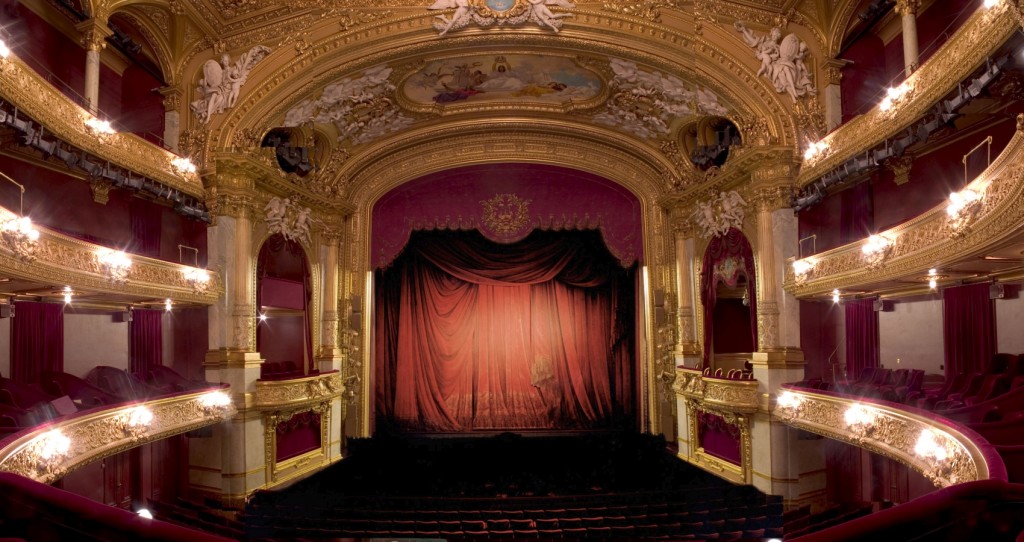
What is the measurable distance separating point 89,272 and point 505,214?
7655 mm

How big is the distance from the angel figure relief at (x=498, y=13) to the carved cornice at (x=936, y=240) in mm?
4910

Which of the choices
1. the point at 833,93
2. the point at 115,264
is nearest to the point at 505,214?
the point at 833,93

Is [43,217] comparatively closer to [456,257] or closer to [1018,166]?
[456,257]

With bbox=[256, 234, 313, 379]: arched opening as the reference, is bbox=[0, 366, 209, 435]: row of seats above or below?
below

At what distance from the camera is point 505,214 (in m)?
13.0

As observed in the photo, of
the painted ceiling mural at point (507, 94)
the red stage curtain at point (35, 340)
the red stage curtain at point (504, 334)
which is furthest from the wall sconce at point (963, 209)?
the red stage curtain at point (35, 340)

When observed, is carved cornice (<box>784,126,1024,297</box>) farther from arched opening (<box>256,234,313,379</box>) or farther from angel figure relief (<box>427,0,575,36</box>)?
arched opening (<box>256,234,313,379</box>)

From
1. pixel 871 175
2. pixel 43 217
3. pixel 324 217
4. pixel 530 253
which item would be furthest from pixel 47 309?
pixel 871 175

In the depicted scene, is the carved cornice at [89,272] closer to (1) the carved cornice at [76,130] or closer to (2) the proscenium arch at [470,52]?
(1) the carved cornice at [76,130]

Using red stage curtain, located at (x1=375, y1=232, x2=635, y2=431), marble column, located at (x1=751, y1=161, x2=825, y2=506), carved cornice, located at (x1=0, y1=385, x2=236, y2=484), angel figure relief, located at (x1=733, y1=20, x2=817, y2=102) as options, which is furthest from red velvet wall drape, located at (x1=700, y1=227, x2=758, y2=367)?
carved cornice, located at (x1=0, y1=385, x2=236, y2=484)

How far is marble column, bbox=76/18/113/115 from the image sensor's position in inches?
312

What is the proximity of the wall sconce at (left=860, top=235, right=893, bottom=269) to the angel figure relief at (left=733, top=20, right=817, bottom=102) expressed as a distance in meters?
2.94

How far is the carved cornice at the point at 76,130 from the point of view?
21.2ft

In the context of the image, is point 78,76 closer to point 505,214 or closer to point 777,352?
point 505,214
